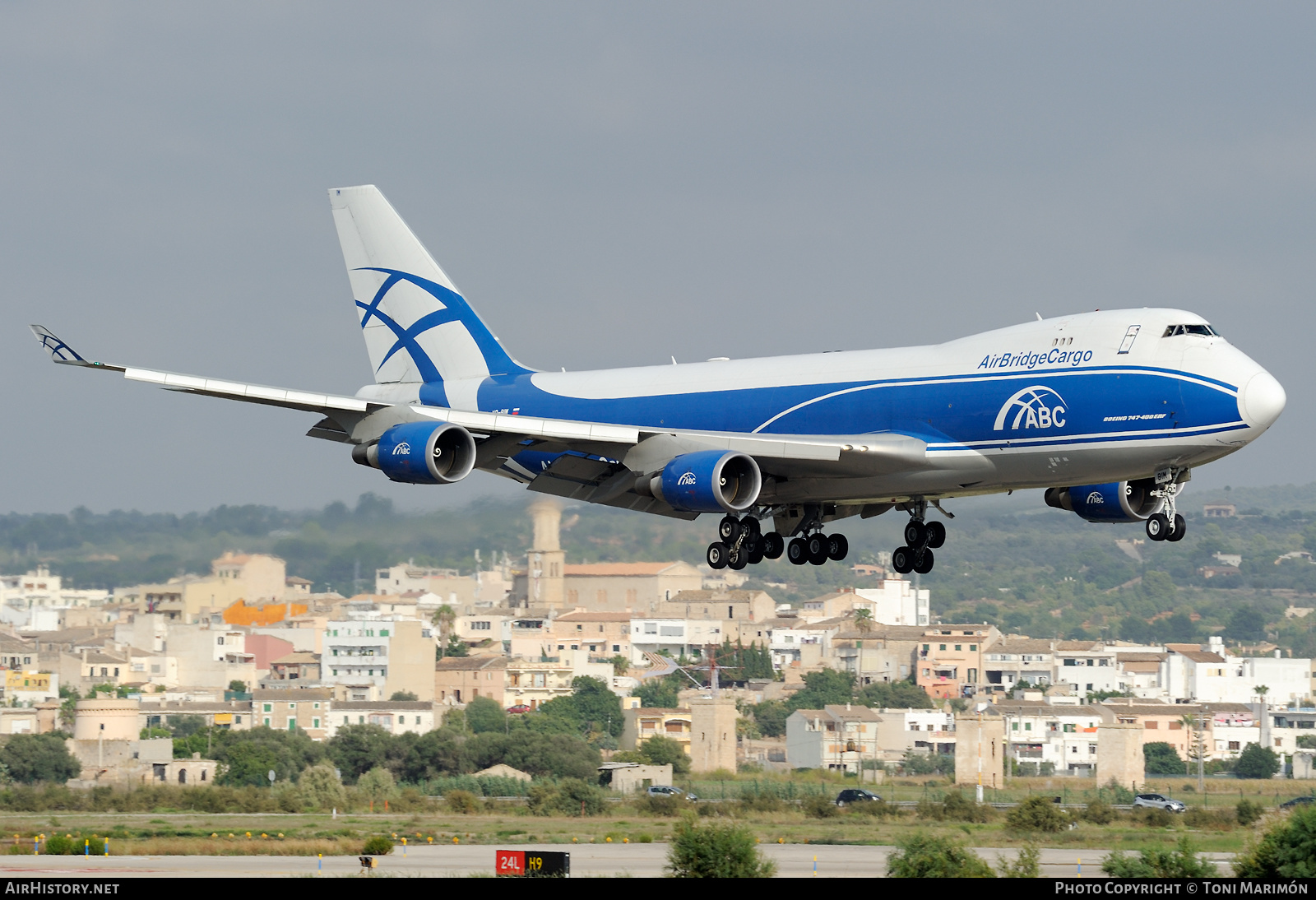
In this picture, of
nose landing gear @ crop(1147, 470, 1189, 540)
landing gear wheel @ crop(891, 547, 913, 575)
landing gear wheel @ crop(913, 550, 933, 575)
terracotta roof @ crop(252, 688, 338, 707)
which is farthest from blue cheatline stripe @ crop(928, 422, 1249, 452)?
terracotta roof @ crop(252, 688, 338, 707)

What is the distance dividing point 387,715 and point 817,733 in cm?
3351

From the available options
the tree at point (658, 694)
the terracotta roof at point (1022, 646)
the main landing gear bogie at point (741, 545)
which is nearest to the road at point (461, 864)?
the main landing gear bogie at point (741, 545)

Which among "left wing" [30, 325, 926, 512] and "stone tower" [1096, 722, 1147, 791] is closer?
"left wing" [30, 325, 926, 512]

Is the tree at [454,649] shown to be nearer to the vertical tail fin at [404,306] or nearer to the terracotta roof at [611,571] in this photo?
the terracotta roof at [611,571]

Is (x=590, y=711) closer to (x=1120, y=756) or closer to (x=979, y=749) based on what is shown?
(x=979, y=749)

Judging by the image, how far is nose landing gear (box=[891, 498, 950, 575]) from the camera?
1975 inches

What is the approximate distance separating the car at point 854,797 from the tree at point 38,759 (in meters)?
44.8

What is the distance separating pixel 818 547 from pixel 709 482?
6929mm

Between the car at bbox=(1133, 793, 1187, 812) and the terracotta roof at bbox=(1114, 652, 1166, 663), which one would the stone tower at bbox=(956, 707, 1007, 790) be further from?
the terracotta roof at bbox=(1114, 652, 1166, 663)

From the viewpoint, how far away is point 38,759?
361 ft

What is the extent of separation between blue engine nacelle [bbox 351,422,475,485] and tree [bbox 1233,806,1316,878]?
82.6ft
